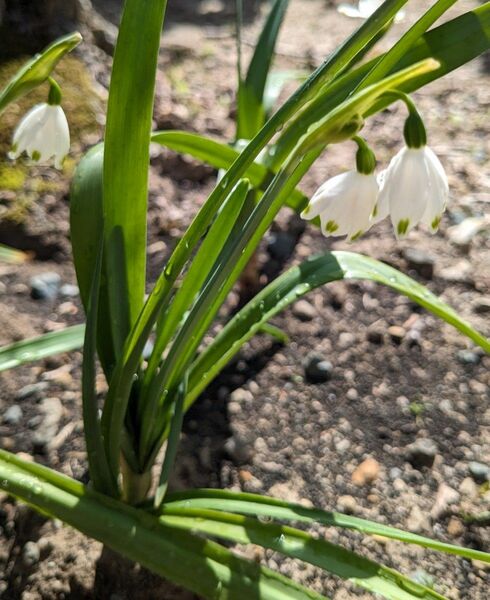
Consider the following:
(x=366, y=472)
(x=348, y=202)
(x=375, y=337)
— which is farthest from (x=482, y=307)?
(x=348, y=202)

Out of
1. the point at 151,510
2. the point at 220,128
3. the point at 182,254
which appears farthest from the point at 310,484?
the point at 220,128

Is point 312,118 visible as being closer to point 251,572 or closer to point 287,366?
point 251,572

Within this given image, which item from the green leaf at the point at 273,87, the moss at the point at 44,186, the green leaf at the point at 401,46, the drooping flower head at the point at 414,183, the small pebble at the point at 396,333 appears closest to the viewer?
the drooping flower head at the point at 414,183

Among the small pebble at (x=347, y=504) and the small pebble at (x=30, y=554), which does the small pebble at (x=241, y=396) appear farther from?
the small pebble at (x=30, y=554)

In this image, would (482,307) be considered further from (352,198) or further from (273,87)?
(352,198)

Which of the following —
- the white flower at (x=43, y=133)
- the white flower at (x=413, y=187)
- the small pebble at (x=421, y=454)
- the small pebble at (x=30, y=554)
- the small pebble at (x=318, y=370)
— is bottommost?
the small pebble at (x=30, y=554)

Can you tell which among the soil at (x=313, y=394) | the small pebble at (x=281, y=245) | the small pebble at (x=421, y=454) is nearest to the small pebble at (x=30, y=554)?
the soil at (x=313, y=394)
